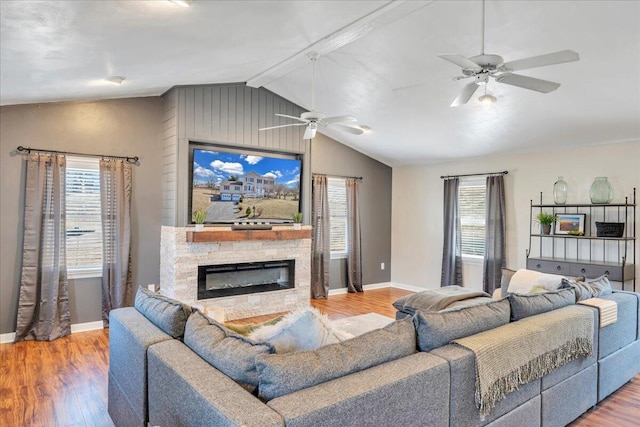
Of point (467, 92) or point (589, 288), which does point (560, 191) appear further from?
point (467, 92)

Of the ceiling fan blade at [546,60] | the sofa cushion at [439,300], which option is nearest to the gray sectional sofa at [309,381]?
the sofa cushion at [439,300]

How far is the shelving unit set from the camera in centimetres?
496

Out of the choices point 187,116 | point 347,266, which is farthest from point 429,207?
point 187,116

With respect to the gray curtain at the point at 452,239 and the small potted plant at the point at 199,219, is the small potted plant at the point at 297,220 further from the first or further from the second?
the gray curtain at the point at 452,239

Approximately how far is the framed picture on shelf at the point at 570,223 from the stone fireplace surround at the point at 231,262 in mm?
3599

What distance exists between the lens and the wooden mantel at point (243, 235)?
200 inches

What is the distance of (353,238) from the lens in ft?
24.0

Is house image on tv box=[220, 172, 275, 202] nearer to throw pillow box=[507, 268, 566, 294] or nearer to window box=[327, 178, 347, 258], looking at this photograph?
window box=[327, 178, 347, 258]

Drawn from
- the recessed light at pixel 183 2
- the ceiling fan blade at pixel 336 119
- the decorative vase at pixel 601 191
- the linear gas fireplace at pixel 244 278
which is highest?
the recessed light at pixel 183 2

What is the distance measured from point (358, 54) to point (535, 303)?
115 inches

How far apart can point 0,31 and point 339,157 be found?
17.6 feet

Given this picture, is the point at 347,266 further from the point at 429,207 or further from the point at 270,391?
the point at 270,391

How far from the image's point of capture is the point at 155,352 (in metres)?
1.99

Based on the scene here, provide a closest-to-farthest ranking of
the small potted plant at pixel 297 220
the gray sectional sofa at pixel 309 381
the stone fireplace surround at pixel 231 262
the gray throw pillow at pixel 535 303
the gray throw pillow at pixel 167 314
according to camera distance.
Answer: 1. the gray sectional sofa at pixel 309 381
2. the gray throw pillow at pixel 167 314
3. the gray throw pillow at pixel 535 303
4. the stone fireplace surround at pixel 231 262
5. the small potted plant at pixel 297 220
